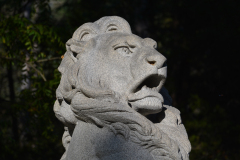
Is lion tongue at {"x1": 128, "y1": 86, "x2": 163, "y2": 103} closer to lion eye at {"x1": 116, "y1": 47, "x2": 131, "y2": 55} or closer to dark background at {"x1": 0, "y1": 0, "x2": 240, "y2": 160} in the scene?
lion eye at {"x1": 116, "y1": 47, "x2": 131, "y2": 55}

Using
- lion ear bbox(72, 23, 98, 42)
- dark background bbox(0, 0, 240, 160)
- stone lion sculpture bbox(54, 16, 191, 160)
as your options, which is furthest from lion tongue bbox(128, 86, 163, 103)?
dark background bbox(0, 0, 240, 160)

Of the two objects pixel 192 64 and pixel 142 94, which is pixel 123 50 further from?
pixel 192 64

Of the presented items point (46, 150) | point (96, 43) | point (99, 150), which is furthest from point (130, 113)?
point (46, 150)

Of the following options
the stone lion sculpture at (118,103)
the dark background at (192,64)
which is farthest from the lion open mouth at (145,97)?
the dark background at (192,64)

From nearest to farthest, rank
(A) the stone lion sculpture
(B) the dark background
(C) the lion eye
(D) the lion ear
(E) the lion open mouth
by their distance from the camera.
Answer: (A) the stone lion sculpture → (E) the lion open mouth → (C) the lion eye → (D) the lion ear → (B) the dark background

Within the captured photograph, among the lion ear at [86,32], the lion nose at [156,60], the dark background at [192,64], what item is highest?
the lion ear at [86,32]

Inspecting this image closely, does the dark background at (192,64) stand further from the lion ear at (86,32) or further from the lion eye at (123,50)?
the lion eye at (123,50)

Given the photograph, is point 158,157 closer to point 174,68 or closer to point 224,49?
point 224,49

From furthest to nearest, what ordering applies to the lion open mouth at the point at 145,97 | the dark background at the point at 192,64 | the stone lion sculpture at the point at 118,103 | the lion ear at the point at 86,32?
1. the dark background at the point at 192,64
2. the lion ear at the point at 86,32
3. the lion open mouth at the point at 145,97
4. the stone lion sculpture at the point at 118,103

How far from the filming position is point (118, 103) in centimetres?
296

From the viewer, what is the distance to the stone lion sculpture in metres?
2.92

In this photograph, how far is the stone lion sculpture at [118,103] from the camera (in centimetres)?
292

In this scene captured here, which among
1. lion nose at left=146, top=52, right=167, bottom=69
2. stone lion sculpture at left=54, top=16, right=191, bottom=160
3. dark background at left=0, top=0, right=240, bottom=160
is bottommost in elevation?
dark background at left=0, top=0, right=240, bottom=160

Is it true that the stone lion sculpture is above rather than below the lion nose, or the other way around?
below
